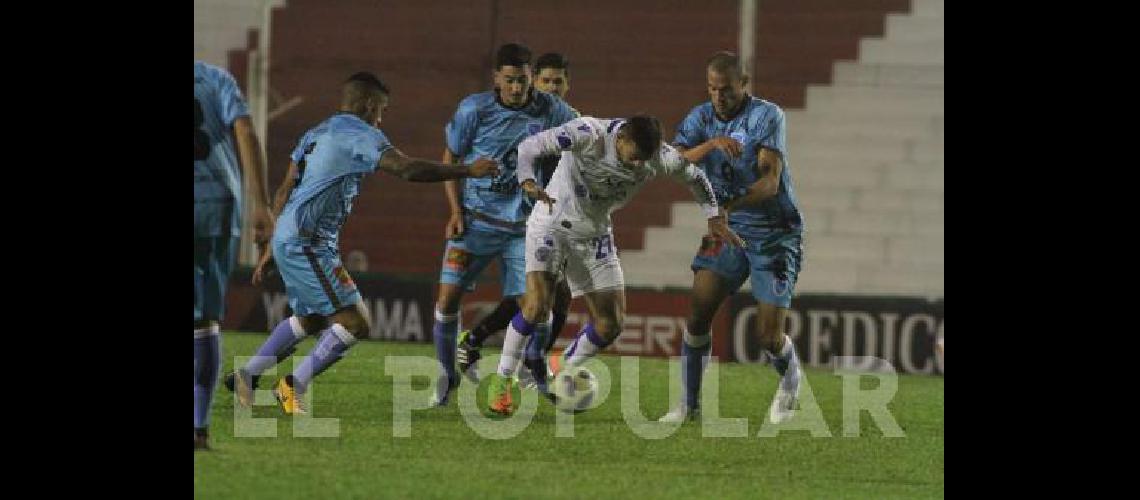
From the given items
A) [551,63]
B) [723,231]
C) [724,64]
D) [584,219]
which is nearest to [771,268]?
[723,231]

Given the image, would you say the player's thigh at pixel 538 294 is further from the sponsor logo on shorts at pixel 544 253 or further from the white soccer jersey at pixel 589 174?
the white soccer jersey at pixel 589 174

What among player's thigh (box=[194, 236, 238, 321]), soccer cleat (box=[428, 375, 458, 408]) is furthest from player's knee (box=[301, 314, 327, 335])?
player's thigh (box=[194, 236, 238, 321])

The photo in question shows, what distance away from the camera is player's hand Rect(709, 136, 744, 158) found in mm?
10227

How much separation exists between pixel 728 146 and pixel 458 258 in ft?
6.51

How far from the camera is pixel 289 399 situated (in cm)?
981

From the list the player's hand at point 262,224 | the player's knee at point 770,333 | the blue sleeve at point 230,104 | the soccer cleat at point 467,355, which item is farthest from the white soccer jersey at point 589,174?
the blue sleeve at point 230,104

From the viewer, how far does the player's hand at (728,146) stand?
10227mm

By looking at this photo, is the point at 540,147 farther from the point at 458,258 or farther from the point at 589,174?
the point at 458,258

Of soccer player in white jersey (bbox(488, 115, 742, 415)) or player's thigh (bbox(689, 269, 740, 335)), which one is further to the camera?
player's thigh (bbox(689, 269, 740, 335))

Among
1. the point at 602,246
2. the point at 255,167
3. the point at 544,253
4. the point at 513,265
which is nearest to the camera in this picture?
the point at 255,167

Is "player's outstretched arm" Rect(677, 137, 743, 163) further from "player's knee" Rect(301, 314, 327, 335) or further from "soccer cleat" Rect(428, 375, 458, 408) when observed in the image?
"player's knee" Rect(301, 314, 327, 335)

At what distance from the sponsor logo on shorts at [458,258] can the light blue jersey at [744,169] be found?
1.53 m

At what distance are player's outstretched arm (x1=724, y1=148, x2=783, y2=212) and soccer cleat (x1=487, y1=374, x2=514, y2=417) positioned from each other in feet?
5.18
